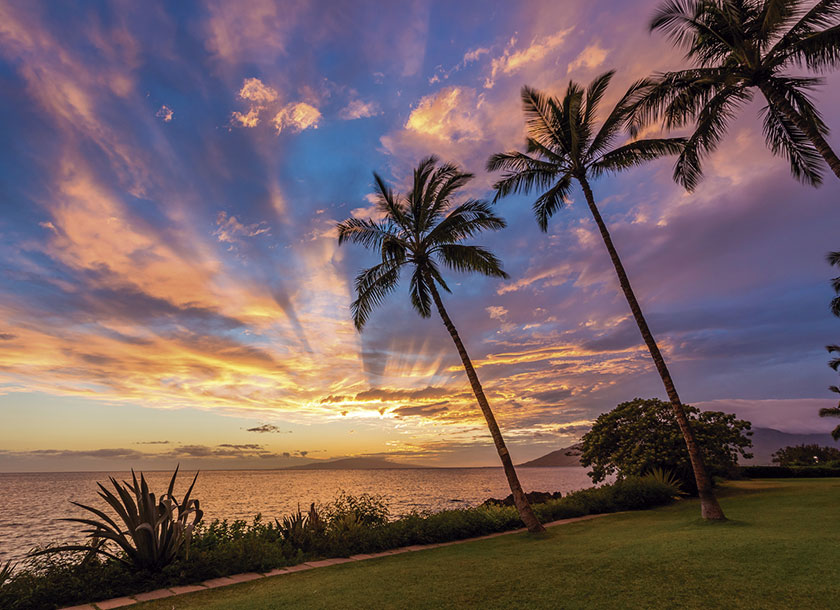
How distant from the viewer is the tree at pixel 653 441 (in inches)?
659

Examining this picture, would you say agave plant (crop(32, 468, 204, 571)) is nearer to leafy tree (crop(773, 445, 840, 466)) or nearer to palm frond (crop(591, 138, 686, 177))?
palm frond (crop(591, 138, 686, 177))

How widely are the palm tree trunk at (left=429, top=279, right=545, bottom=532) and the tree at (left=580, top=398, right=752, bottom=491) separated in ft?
25.8

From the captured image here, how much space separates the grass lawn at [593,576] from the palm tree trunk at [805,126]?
770cm

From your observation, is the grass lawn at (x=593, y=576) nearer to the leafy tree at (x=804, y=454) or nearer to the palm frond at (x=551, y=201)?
the palm frond at (x=551, y=201)

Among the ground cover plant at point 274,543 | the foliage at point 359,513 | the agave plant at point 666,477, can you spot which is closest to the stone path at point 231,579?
the ground cover plant at point 274,543

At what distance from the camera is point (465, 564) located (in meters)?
7.62

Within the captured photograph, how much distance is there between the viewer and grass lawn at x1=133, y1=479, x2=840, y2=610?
5.23 metres

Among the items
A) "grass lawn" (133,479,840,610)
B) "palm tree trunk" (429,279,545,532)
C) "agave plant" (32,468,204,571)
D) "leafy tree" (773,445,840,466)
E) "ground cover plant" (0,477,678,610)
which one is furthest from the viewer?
"leafy tree" (773,445,840,466)

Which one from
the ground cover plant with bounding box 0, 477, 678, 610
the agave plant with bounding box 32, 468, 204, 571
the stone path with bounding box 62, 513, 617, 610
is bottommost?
the stone path with bounding box 62, 513, 617, 610

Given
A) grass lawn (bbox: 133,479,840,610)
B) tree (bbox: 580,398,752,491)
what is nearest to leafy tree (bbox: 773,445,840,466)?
tree (bbox: 580,398,752,491)

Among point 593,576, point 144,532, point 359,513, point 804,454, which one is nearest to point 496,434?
point 359,513

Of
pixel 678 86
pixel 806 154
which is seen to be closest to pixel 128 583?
pixel 678 86

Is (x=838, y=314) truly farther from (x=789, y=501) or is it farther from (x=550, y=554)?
(x=550, y=554)

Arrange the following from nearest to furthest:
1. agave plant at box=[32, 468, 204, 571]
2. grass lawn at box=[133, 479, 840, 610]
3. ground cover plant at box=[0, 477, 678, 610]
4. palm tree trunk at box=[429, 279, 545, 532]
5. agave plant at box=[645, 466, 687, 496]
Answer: grass lawn at box=[133, 479, 840, 610]
ground cover plant at box=[0, 477, 678, 610]
agave plant at box=[32, 468, 204, 571]
palm tree trunk at box=[429, 279, 545, 532]
agave plant at box=[645, 466, 687, 496]
